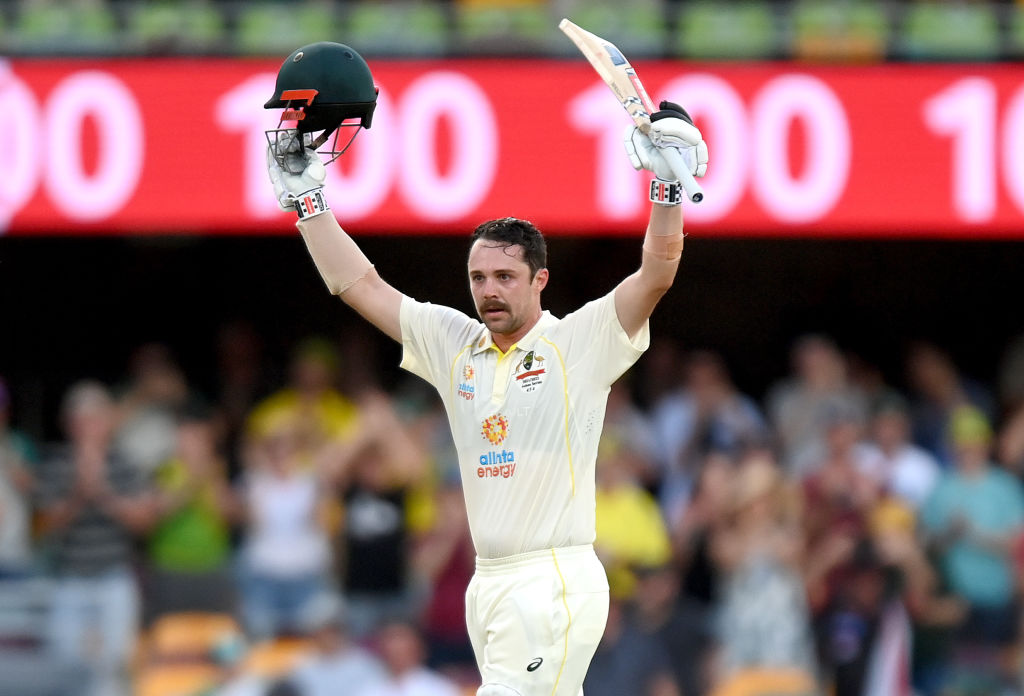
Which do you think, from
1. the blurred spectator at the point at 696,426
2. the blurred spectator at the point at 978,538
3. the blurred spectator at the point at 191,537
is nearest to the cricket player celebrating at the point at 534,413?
the blurred spectator at the point at 191,537

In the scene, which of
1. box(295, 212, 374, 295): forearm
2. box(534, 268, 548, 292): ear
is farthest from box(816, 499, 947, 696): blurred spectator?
box(295, 212, 374, 295): forearm

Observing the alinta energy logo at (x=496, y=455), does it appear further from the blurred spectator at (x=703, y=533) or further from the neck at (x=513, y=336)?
the blurred spectator at (x=703, y=533)

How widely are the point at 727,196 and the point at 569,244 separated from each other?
3.82m

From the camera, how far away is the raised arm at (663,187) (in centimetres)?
471

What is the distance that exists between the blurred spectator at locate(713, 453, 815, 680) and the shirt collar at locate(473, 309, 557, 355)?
5.24 m

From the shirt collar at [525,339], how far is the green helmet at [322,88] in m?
0.81

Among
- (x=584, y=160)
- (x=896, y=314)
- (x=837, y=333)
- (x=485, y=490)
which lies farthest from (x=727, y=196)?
(x=485, y=490)

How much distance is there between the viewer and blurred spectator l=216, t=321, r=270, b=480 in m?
11.2

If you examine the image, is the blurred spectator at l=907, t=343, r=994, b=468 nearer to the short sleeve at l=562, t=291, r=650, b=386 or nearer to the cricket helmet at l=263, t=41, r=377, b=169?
the short sleeve at l=562, t=291, r=650, b=386

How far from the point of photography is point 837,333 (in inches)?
516

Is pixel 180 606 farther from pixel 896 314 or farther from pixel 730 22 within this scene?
pixel 896 314

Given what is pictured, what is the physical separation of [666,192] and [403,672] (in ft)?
18.1

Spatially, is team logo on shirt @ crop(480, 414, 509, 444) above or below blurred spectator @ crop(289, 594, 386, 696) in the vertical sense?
above

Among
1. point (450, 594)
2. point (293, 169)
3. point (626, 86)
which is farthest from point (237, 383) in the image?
point (626, 86)
